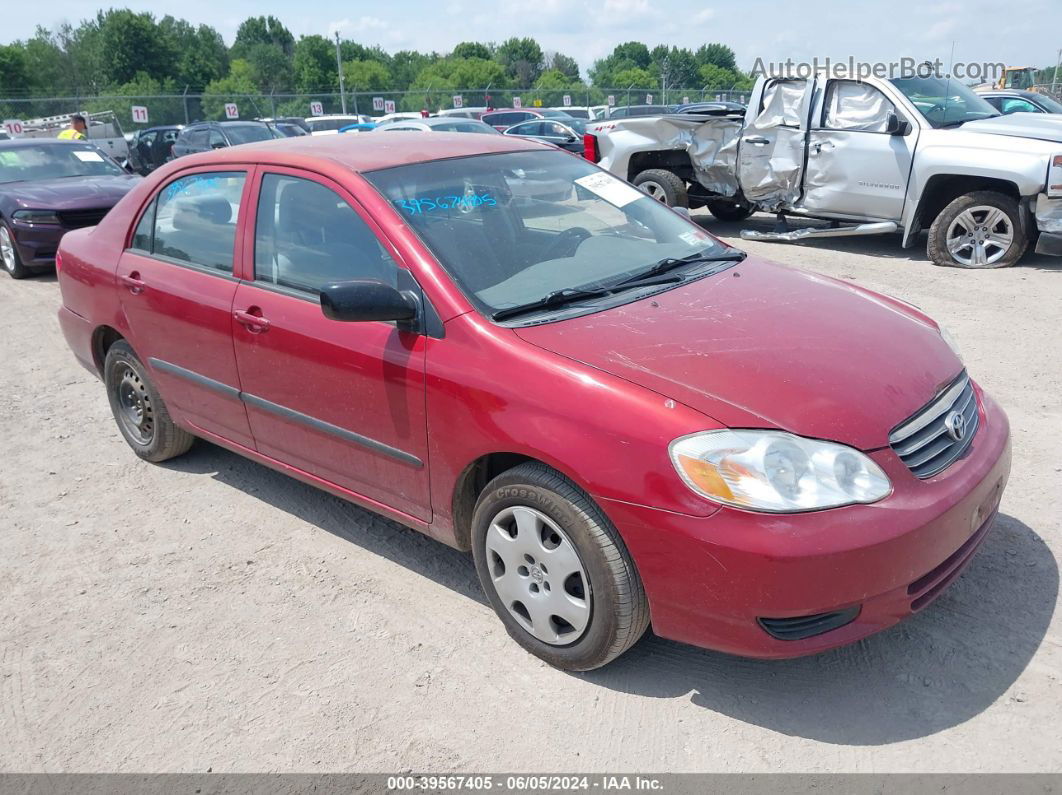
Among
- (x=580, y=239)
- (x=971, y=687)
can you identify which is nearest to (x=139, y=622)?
(x=580, y=239)

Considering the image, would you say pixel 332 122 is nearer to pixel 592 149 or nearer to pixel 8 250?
pixel 592 149

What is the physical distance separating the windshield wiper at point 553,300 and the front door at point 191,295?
139cm

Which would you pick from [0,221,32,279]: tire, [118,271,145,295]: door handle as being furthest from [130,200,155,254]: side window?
[0,221,32,279]: tire

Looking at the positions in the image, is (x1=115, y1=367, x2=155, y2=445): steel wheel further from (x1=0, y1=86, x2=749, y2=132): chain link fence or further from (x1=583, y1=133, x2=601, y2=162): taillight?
(x1=0, y1=86, x2=749, y2=132): chain link fence

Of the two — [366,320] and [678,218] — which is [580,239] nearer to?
[678,218]

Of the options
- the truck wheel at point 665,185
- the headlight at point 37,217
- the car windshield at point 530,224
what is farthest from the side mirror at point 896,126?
the headlight at point 37,217

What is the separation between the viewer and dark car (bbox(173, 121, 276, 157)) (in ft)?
59.0

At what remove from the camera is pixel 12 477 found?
4.83 m

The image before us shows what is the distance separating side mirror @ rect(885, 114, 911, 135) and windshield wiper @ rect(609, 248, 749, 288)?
5793 millimetres

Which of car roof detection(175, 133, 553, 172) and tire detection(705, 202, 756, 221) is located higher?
car roof detection(175, 133, 553, 172)

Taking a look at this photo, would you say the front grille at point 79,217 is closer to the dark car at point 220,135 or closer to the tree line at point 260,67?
the dark car at point 220,135

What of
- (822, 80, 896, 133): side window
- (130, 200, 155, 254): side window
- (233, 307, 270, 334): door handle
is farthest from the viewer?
(822, 80, 896, 133): side window

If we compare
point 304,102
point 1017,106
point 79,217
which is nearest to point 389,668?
point 79,217

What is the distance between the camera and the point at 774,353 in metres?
2.87
